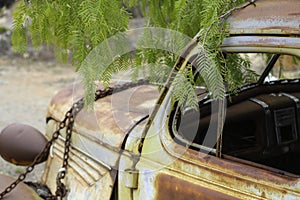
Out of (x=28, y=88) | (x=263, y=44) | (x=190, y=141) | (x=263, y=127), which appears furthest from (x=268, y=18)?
(x=28, y=88)

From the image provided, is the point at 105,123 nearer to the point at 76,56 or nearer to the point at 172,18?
the point at 76,56

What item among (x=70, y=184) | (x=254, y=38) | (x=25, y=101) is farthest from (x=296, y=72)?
(x=254, y=38)

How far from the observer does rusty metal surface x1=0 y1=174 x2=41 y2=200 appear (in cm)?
330

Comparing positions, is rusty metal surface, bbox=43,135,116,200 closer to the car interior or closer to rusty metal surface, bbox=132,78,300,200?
rusty metal surface, bbox=132,78,300,200

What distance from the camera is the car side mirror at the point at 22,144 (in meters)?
3.76

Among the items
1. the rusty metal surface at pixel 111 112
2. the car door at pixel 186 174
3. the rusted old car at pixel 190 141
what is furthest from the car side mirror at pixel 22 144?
the car door at pixel 186 174

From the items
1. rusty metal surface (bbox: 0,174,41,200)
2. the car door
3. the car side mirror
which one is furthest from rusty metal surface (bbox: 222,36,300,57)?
the car side mirror

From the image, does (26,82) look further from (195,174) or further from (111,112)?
(195,174)

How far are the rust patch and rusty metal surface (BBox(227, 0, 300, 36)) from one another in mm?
680

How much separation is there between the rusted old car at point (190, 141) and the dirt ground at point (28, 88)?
2761 millimetres

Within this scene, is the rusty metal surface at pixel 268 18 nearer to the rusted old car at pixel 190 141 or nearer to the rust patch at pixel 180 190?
the rusted old car at pixel 190 141

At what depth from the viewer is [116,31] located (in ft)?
10.3

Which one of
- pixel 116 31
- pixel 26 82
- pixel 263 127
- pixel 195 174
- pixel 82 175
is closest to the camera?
pixel 195 174

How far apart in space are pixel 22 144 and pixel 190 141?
1.39 meters
